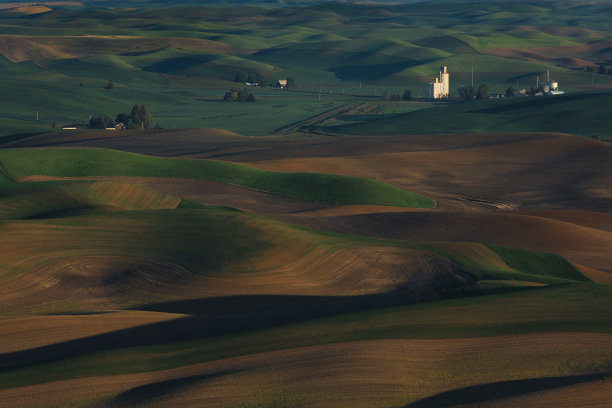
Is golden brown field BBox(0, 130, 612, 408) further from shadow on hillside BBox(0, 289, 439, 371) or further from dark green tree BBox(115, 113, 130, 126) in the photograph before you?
dark green tree BBox(115, 113, 130, 126)

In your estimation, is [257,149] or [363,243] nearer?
[363,243]

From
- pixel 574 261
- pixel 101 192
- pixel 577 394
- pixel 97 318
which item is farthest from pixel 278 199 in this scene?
pixel 577 394

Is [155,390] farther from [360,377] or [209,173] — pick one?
[209,173]

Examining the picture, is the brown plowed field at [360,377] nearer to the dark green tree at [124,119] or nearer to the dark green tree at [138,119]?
the dark green tree at [138,119]

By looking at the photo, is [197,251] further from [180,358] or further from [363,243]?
[180,358]

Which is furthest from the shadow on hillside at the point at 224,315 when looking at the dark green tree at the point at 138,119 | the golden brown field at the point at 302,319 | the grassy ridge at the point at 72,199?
Result: the dark green tree at the point at 138,119

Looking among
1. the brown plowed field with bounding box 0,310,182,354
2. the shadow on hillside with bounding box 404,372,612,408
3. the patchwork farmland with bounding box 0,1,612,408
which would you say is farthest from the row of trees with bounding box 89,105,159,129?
the shadow on hillside with bounding box 404,372,612,408
